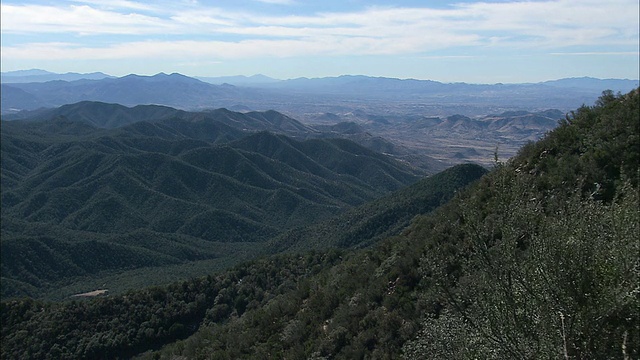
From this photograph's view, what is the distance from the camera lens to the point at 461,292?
882 cm

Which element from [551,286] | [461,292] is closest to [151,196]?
[461,292]

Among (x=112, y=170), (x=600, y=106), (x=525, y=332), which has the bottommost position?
(x=112, y=170)

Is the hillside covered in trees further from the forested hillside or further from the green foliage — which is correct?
the forested hillside

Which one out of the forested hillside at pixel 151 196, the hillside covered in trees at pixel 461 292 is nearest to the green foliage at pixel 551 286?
the hillside covered in trees at pixel 461 292

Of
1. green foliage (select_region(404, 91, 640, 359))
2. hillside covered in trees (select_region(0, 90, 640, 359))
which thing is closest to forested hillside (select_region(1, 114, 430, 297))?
hillside covered in trees (select_region(0, 90, 640, 359))

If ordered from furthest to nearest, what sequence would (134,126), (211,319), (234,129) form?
(234,129) → (134,126) → (211,319)

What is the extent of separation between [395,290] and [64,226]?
8969 cm

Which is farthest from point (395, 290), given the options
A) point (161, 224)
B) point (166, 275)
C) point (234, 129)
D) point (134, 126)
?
point (234, 129)

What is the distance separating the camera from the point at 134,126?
518 ft

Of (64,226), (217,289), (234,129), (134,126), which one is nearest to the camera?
(217,289)

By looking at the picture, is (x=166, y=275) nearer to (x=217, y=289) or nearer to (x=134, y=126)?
(x=217, y=289)

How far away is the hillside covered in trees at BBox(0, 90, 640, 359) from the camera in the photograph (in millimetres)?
6660

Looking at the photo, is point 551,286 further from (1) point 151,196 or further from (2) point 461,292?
(1) point 151,196

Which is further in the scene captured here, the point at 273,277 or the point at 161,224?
the point at 161,224
